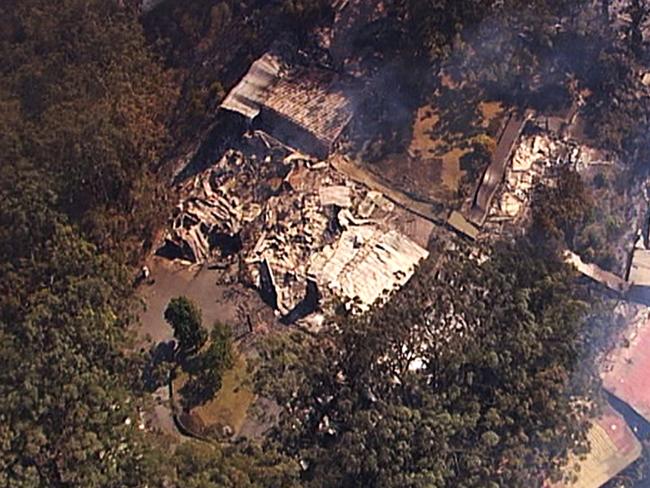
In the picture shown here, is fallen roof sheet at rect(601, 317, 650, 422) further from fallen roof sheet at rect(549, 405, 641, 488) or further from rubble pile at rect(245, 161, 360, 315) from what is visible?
rubble pile at rect(245, 161, 360, 315)

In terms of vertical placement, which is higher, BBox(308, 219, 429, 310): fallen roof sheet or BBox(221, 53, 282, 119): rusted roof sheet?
BBox(221, 53, 282, 119): rusted roof sheet

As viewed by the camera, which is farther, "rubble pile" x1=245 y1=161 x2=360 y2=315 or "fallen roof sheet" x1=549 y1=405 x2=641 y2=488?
Result: "rubble pile" x1=245 y1=161 x2=360 y2=315

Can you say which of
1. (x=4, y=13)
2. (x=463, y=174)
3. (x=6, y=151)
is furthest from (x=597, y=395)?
(x=4, y=13)

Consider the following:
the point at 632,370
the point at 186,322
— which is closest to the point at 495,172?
the point at 632,370

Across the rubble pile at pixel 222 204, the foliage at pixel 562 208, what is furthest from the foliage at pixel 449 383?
the rubble pile at pixel 222 204

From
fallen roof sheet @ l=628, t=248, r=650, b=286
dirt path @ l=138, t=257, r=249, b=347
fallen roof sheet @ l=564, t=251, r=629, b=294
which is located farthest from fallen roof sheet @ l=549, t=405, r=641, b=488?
dirt path @ l=138, t=257, r=249, b=347

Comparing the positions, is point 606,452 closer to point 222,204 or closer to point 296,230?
point 296,230

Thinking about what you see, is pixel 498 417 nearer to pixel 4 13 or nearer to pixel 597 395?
pixel 597 395
